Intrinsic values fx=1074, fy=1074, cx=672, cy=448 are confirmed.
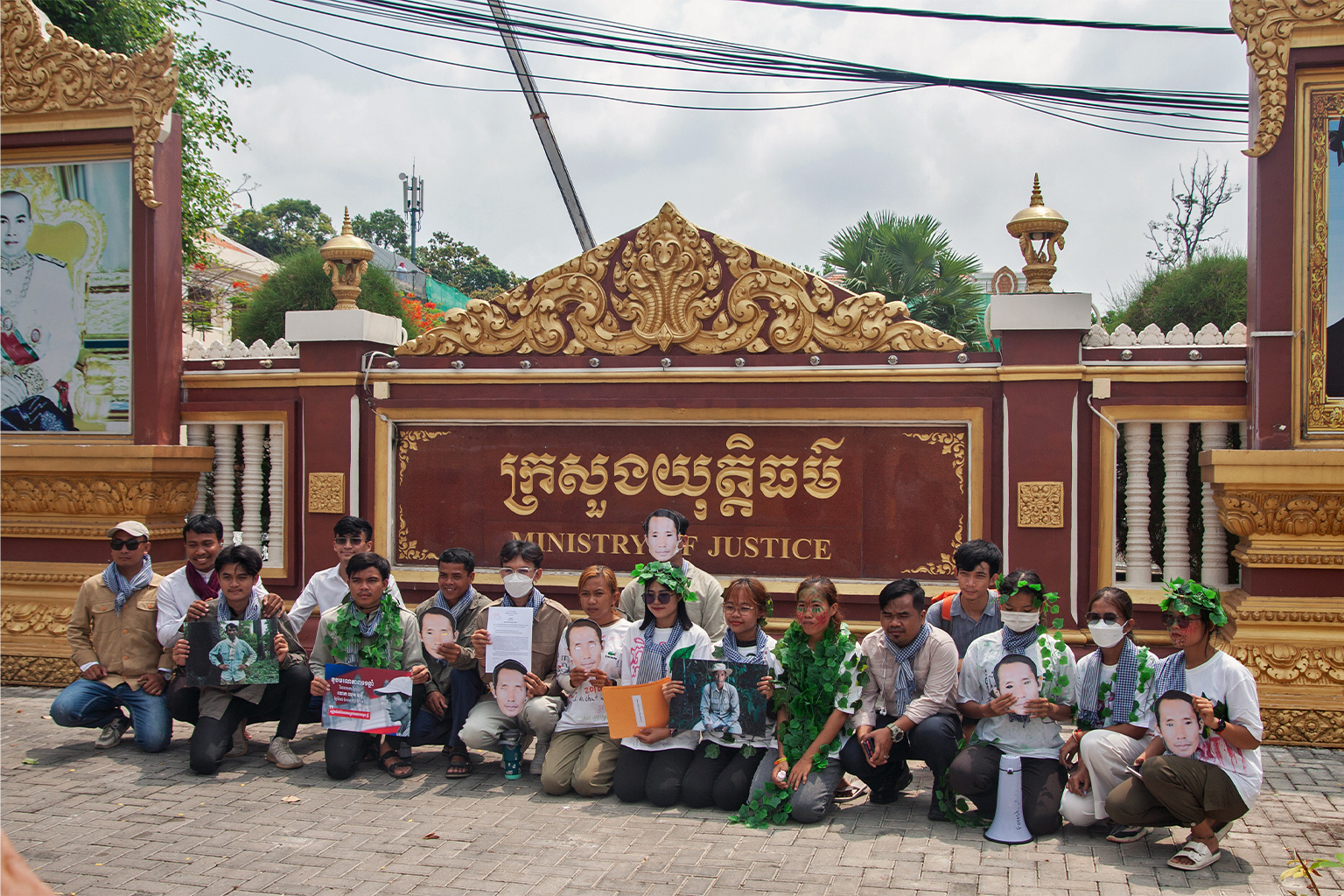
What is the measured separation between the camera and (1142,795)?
433cm

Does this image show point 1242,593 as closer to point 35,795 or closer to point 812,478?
point 812,478

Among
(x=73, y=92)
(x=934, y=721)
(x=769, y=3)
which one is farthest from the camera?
(x=769, y=3)

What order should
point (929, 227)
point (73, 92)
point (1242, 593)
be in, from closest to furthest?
point (1242, 593)
point (73, 92)
point (929, 227)

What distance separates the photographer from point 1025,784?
4.60 m

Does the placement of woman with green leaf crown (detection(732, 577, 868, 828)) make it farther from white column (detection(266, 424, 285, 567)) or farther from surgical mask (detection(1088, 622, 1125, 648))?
white column (detection(266, 424, 285, 567))

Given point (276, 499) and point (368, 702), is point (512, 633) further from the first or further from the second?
point (276, 499)

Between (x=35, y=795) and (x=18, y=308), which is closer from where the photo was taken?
(x=35, y=795)

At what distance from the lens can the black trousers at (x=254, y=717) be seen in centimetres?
551

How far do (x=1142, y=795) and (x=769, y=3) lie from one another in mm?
6333

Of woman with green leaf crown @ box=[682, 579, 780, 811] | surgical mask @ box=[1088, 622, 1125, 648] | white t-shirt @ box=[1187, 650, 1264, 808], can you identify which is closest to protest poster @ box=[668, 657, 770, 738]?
woman with green leaf crown @ box=[682, 579, 780, 811]

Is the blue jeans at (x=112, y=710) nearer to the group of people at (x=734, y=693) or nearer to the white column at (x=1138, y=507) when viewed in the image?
the group of people at (x=734, y=693)

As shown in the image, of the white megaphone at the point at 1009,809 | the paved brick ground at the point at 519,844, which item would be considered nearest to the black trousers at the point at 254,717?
the paved brick ground at the point at 519,844

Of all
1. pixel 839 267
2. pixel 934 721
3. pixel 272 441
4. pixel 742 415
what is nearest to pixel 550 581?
pixel 742 415

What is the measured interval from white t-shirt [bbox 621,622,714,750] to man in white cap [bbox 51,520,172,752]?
2.67 metres
